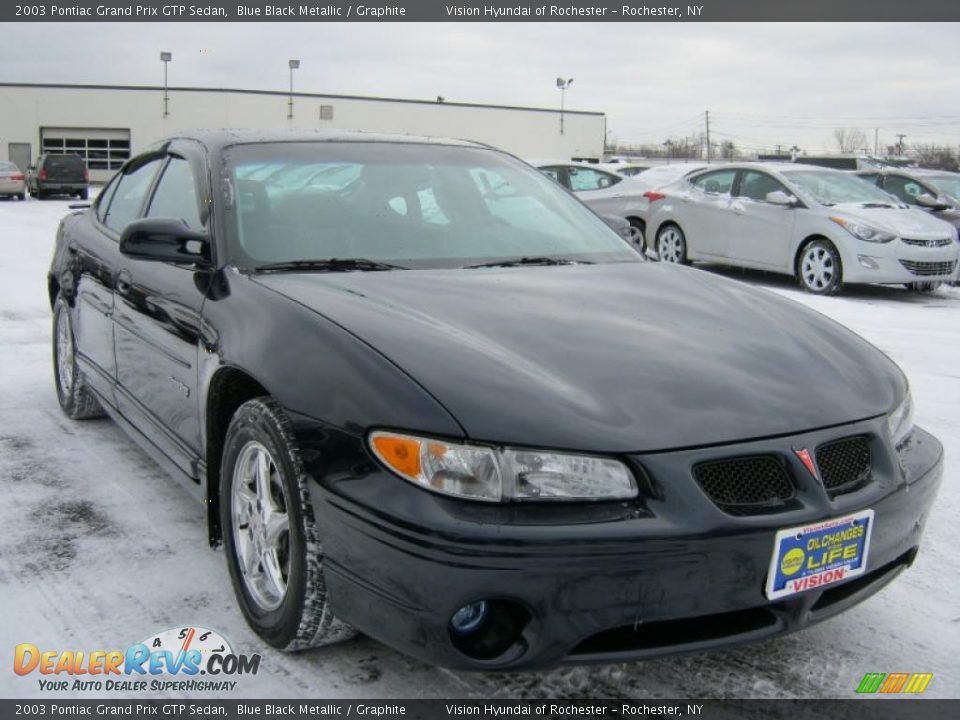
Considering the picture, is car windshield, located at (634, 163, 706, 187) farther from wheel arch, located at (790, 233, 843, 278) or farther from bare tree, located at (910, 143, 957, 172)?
bare tree, located at (910, 143, 957, 172)

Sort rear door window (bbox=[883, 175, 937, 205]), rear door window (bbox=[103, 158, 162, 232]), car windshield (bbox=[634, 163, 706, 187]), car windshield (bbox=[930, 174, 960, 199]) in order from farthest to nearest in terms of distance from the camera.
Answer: car windshield (bbox=[930, 174, 960, 199]) < rear door window (bbox=[883, 175, 937, 205]) < car windshield (bbox=[634, 163, 706, 187]) < rear door window (bbox=[103, 158, 162, 232])

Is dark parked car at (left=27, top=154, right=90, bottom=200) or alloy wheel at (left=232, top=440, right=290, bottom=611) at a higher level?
dark parked car at (left=27, top=154, right=90, bottom=200)

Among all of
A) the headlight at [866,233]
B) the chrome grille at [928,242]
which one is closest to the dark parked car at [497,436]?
the headlight at [866,233]

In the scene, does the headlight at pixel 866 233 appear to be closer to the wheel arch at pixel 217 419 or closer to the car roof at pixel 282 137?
the car roof at pixel 282 137

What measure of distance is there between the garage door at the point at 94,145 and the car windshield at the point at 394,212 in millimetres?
50581

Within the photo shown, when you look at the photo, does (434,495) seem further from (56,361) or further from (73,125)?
(73,125)

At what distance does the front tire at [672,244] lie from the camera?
1187cm

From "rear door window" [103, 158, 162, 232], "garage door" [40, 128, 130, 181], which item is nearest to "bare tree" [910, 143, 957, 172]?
"garage door" [40, 128, 130, 181]

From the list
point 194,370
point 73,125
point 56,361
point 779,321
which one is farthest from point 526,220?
point 73,125

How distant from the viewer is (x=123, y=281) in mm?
3922

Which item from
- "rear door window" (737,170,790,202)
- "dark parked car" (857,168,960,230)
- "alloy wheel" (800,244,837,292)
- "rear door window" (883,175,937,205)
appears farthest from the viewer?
"rear door window" (883,175,937,205)

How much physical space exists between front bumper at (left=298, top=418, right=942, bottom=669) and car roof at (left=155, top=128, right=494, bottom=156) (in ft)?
5.93

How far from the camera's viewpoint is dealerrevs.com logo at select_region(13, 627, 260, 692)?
2.56m

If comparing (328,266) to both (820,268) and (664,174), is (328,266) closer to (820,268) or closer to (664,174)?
(820,268)
